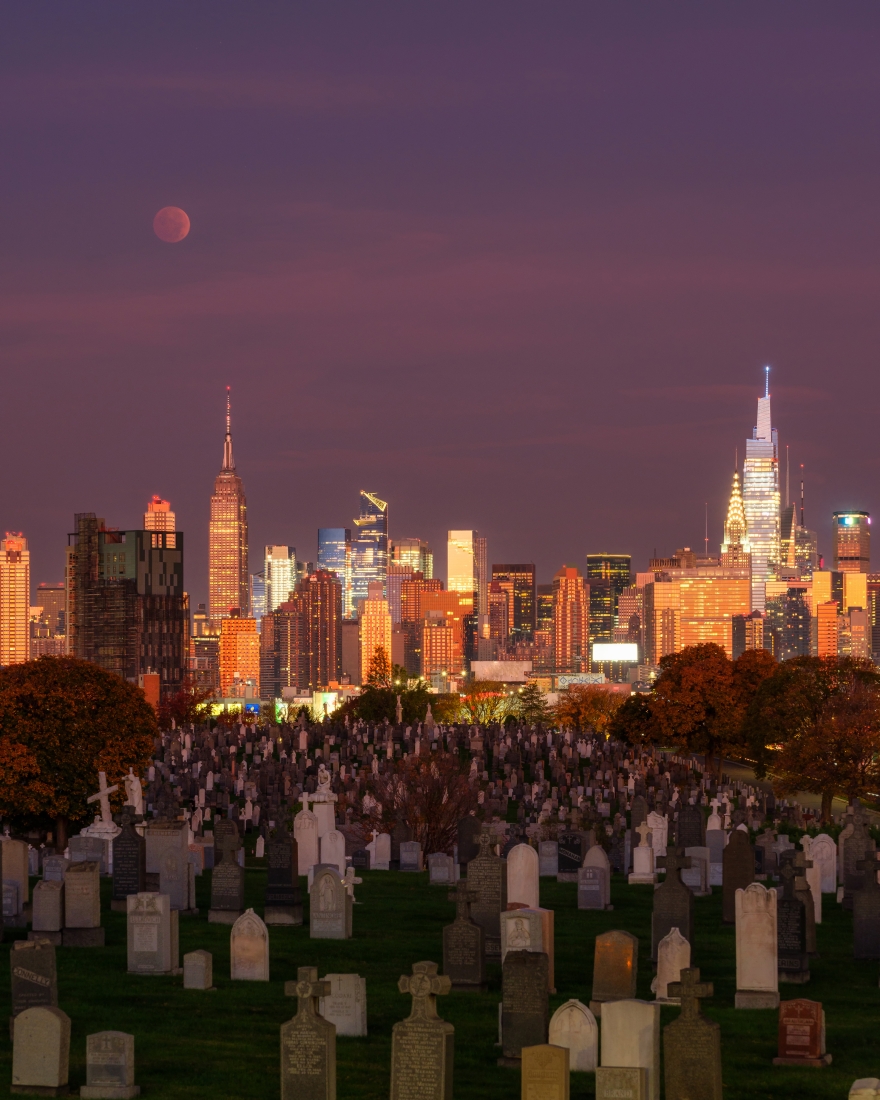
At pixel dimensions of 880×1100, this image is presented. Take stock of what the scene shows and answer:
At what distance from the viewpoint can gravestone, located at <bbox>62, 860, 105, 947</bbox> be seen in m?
22.9

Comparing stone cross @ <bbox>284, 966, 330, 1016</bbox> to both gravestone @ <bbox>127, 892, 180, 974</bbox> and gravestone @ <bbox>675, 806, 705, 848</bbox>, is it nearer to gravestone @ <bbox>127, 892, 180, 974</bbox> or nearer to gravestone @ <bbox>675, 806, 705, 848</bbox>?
gravestone @ <bbox>127, 892, 180, 974</bbox>

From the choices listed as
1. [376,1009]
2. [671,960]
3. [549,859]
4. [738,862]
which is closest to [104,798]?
[549,859]

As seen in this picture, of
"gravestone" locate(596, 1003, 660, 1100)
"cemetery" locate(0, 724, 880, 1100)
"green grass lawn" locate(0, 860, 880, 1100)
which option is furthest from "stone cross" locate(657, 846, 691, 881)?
"gravestone" locate(596, 1003, 660, 1100)

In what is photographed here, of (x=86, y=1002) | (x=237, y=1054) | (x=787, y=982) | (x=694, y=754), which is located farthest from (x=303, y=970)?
(x=694, y=754)

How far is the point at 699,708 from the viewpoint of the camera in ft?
236

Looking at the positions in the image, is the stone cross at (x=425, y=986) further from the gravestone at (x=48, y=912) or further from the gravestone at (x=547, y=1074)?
the gravestone at (x=48, y=912)

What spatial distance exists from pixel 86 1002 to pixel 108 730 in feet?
64.5

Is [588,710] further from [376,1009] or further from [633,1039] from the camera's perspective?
[633,1039]

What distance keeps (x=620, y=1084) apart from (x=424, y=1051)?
163cm

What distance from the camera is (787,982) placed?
21484 mm

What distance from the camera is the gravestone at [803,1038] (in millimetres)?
16844

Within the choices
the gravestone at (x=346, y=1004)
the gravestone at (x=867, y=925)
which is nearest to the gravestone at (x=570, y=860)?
the gravestone at (x=867, y=925)

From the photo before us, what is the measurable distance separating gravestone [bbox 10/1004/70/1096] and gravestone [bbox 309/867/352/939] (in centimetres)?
848

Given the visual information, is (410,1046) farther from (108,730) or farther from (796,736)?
(796,736)
